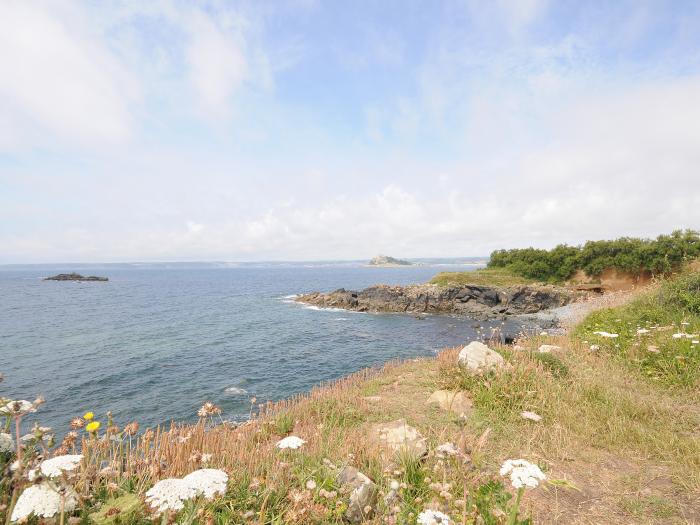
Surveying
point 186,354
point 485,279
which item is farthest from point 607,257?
point 186,354

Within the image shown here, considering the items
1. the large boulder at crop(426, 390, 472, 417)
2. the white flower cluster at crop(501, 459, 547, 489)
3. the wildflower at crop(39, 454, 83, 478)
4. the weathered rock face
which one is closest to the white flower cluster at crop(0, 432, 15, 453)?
the wildflower at crop(39, 454, 83, 478)

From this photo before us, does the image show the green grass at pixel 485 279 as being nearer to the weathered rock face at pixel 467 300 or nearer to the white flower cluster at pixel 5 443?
the weathered rock face at pixel 467 300

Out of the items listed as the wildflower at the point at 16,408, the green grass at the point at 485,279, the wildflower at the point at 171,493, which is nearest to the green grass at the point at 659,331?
the wildflower at the point at 171,493

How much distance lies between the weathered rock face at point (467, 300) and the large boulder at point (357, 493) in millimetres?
36764

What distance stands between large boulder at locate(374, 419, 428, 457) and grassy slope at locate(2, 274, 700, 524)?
224 millimetres

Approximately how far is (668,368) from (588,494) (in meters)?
6.05

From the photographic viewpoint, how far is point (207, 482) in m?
2.46

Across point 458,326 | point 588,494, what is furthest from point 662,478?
point 458,326

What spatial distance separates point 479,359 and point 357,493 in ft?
20.2

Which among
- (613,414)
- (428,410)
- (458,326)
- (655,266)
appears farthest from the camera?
(655,266)

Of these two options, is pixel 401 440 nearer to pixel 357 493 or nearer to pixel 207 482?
pixel 357 493

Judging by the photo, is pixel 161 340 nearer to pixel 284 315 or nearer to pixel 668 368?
pixel 284 315

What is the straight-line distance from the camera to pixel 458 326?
33.6 metres

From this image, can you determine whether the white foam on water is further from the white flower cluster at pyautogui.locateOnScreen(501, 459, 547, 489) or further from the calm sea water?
the white flower cluster at pyautogui.locateOnScreen(501, 459, 547, 489)
